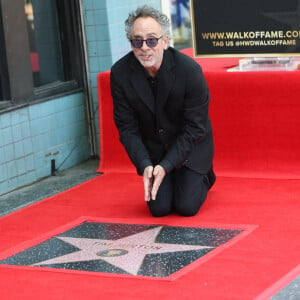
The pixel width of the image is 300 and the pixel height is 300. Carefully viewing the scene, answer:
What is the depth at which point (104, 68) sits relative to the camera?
22.9ft

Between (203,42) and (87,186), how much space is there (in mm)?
1390

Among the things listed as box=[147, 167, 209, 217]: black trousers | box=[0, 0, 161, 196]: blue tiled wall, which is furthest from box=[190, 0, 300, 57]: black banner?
box=[147, 167, 209, 217]: black trousers

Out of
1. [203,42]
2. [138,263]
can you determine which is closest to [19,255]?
[138,263]

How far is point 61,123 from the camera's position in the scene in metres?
6.80

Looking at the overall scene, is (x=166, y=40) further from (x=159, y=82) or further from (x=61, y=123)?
(x=61, y=123)

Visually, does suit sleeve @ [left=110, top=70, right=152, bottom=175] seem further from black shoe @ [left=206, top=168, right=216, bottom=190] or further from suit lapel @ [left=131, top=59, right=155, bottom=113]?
black shoe @ [left=206, top=168, right=216, bottom=190]

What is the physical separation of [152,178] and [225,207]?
2.05 feet

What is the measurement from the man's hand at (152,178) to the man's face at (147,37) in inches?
24.5

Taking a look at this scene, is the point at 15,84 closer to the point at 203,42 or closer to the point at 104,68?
the point at 104,68

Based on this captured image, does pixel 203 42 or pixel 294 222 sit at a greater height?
pixel 203 42

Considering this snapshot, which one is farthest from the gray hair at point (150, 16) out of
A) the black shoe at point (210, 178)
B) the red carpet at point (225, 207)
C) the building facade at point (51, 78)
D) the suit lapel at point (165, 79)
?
the building facade at point (51, 78)

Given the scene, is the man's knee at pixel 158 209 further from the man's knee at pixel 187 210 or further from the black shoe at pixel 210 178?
the black shoe at pixel 210 178

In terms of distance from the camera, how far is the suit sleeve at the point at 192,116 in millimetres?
5176

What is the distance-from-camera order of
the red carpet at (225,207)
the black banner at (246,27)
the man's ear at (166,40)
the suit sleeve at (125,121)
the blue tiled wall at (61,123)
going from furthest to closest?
the blue tiled wall at (61,123), the black banner at (246,27), the suit sleeve at (125,121), the man's ear at (166,40), the red carpet at (225,207)
